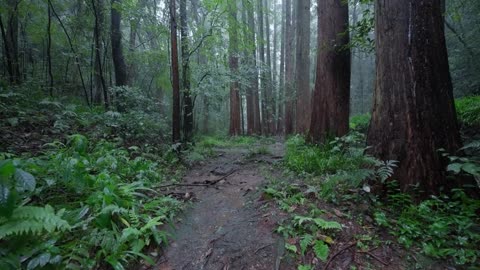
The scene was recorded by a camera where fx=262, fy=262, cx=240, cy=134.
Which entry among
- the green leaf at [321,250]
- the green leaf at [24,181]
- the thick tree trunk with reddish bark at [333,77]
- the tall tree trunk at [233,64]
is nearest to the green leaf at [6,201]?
the green leaf at [24,181]

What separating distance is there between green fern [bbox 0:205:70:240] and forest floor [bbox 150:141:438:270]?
913 mm

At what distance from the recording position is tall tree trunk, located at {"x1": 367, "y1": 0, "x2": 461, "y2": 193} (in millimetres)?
2898

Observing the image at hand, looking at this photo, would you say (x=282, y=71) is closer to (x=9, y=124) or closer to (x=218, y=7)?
(x=218, y=7)

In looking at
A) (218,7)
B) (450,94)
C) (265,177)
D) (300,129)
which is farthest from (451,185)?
(300,129)

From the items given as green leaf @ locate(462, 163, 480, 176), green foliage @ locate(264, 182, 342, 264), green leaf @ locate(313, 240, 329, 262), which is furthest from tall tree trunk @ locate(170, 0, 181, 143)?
green leaf @ locate(462, 163, 480, 176)

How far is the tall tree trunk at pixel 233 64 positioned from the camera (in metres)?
7.46

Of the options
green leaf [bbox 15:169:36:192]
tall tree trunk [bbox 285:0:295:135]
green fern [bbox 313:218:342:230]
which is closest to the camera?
green leaf [bbox 15:169:36:192]

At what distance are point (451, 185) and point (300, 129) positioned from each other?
7395 mm

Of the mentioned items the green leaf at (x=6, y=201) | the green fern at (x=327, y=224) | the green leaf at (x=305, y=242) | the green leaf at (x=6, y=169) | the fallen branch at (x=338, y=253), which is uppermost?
the green leaf at (x=6, y=169)

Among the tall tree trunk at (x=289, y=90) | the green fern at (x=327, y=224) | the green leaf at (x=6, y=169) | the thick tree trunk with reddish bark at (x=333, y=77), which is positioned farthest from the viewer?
the tall tree trunk at (x=289, y=90)

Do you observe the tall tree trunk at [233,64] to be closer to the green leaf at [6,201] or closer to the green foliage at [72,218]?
the green foliage at [72,218]

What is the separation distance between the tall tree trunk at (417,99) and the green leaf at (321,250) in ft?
4.31

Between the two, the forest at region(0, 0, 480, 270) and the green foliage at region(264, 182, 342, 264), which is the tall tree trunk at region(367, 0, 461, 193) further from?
the green foliage at region(264, 182, 342, 264)

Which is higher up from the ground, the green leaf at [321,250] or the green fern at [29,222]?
the green fern at [29,222]
